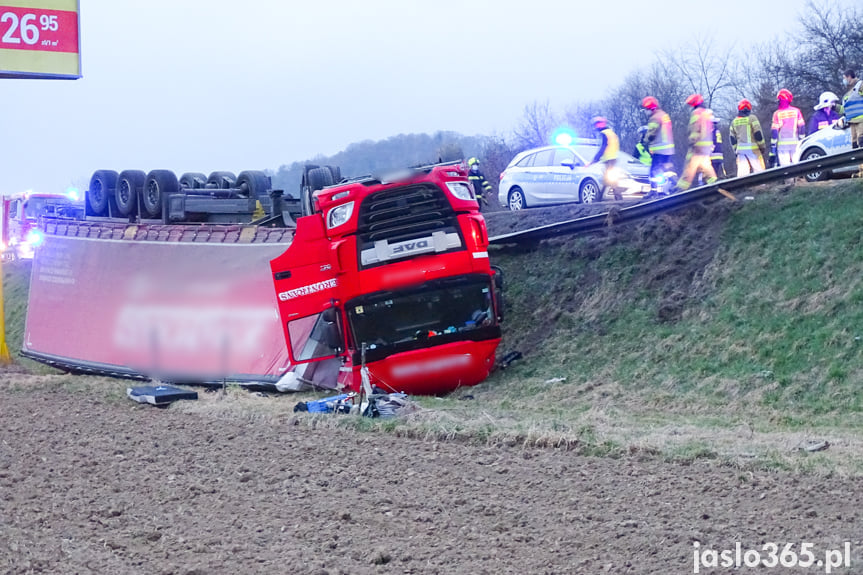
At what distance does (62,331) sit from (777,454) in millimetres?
12894

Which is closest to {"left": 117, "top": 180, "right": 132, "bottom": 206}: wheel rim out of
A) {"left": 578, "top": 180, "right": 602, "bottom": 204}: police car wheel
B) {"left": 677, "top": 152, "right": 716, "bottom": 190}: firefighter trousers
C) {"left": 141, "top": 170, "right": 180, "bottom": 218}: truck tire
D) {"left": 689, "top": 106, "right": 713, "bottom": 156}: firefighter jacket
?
{"left": 141, "top": 170, "right": 180, "bottom": 218}: truck tire

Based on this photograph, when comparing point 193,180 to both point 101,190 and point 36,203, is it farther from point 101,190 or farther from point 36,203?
point 36,203

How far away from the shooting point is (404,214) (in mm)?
12953

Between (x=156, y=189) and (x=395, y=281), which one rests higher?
(x=156, y=189)

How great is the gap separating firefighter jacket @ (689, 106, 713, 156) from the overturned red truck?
4043 millimetres

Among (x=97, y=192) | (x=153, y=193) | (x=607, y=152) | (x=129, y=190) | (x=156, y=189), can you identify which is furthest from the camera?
(x=97, y=192)

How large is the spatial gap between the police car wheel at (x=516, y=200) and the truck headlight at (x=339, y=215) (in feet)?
25.8

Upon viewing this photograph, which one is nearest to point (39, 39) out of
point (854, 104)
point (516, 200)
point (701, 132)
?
point (516, 200)

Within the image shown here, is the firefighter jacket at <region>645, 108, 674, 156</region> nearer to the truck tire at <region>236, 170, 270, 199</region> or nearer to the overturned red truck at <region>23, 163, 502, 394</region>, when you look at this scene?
the overturned red truck at <region>23, 163, 502, 394</region>

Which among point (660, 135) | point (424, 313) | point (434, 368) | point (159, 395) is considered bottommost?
point (159, 395)

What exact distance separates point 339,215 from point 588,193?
726 cm

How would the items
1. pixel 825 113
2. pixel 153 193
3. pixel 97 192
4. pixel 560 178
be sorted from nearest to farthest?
1. pixel 825 113
2. pixel 560 178
3. pixel 153 193
4. pixel 97 192

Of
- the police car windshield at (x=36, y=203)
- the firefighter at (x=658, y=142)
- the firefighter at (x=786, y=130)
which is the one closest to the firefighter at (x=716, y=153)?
the firefighter at (x=658, y=142)

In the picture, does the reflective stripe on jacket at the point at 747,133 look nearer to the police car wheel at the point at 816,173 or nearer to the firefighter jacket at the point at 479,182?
the police car wheel at the point at 816,173
